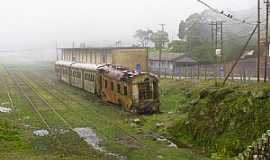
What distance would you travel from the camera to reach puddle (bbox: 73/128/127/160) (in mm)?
19403

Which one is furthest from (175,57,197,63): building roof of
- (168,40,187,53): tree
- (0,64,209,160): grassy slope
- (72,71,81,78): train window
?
(0,64,209,160): grassy slope

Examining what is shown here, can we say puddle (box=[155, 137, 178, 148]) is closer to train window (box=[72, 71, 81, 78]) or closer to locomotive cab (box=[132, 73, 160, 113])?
locomotive cab (box=[132, 73, 160, 113])

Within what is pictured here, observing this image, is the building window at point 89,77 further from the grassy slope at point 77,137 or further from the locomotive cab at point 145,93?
the locomotive cab at point 145,93

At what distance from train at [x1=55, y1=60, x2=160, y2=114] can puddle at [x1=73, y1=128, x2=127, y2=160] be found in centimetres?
652

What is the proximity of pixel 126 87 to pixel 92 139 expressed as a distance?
9.51m

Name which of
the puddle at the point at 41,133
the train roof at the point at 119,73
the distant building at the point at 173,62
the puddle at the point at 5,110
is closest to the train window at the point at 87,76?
the train roof at the point at 119,73

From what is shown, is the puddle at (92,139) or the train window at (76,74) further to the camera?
the train window at (76,74)

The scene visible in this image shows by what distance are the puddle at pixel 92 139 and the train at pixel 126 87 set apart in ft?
21.4

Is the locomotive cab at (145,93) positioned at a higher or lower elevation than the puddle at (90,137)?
higher

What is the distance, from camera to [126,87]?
104 feet

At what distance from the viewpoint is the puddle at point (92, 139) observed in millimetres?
19403

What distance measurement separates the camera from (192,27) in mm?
86438

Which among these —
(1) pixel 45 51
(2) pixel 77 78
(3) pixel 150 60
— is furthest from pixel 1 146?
(1) pixel 45 51

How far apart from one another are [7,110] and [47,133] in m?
10.5
